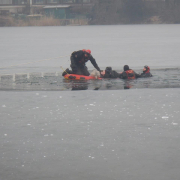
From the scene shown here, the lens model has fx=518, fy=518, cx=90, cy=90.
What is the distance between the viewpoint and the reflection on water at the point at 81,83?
1655 centimetres

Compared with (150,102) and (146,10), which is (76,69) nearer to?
(150,102)

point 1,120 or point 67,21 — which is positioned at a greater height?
point 67,21

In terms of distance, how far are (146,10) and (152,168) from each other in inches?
4084

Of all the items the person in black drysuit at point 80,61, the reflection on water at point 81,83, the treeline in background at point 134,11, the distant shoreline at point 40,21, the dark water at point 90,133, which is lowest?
the dark water at point 90,133

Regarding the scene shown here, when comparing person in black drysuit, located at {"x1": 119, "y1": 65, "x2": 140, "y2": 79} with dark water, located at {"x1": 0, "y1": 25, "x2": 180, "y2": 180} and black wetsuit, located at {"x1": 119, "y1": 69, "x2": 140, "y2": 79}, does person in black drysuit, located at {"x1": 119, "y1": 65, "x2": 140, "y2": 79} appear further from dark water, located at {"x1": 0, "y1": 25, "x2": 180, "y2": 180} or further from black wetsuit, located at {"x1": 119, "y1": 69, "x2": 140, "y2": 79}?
dark water, located at {"x1": 0, "y1": 25, "x2": 180, "y2": 180}

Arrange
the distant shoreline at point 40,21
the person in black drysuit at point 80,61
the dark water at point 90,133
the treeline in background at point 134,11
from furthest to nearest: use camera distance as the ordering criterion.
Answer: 1. the distant shoreline at point 40,21
2. the treeline in background at point 134,11
3. the person in black drysuit at point 80,61
4. the dark water at point 90,133

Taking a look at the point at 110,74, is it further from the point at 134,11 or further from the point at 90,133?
the point at 134,11

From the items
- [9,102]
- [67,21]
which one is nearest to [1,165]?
[9,102]

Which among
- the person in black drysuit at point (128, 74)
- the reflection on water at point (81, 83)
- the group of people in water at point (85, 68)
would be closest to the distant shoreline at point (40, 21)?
the reflection on water at point (81, 83)

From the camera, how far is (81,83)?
689 inches

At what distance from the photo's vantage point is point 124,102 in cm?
1346

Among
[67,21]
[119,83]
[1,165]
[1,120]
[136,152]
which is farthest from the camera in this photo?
[67,21]

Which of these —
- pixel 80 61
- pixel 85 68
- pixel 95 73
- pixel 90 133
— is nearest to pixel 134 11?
pixel 85 68

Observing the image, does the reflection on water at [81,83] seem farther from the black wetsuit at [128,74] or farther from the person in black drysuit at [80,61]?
the person in black drysuit at [80,61]
